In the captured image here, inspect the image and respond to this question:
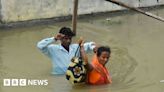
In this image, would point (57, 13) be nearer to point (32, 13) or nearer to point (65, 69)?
point (32, 13)

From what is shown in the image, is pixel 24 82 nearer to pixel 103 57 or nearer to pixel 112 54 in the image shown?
pixel 103 57

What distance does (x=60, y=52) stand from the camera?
26.4 feet

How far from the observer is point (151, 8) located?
51.8 feet

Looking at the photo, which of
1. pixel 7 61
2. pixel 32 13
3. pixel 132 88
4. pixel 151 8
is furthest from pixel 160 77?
pixel 151 8

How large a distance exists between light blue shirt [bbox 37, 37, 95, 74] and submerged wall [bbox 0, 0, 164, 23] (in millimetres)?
4482

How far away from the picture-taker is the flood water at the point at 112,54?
8.15 metres

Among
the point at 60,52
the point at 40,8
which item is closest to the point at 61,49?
the point at 60,52

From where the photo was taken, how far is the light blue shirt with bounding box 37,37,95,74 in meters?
7.94

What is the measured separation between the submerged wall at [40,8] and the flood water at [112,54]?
1.01ft

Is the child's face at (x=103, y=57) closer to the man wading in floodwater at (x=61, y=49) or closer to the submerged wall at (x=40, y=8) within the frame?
the man wading in floodwater at (x=61, y=49)

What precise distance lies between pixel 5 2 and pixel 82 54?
518 centimetres

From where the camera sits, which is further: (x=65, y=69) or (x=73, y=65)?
(x=65, y=69)

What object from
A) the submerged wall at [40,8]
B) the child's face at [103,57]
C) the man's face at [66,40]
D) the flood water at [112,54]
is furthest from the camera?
the submerged wall at [40,8]

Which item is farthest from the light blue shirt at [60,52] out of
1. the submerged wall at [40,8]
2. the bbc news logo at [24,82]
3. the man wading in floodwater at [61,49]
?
the submerged wall at [40,8]
